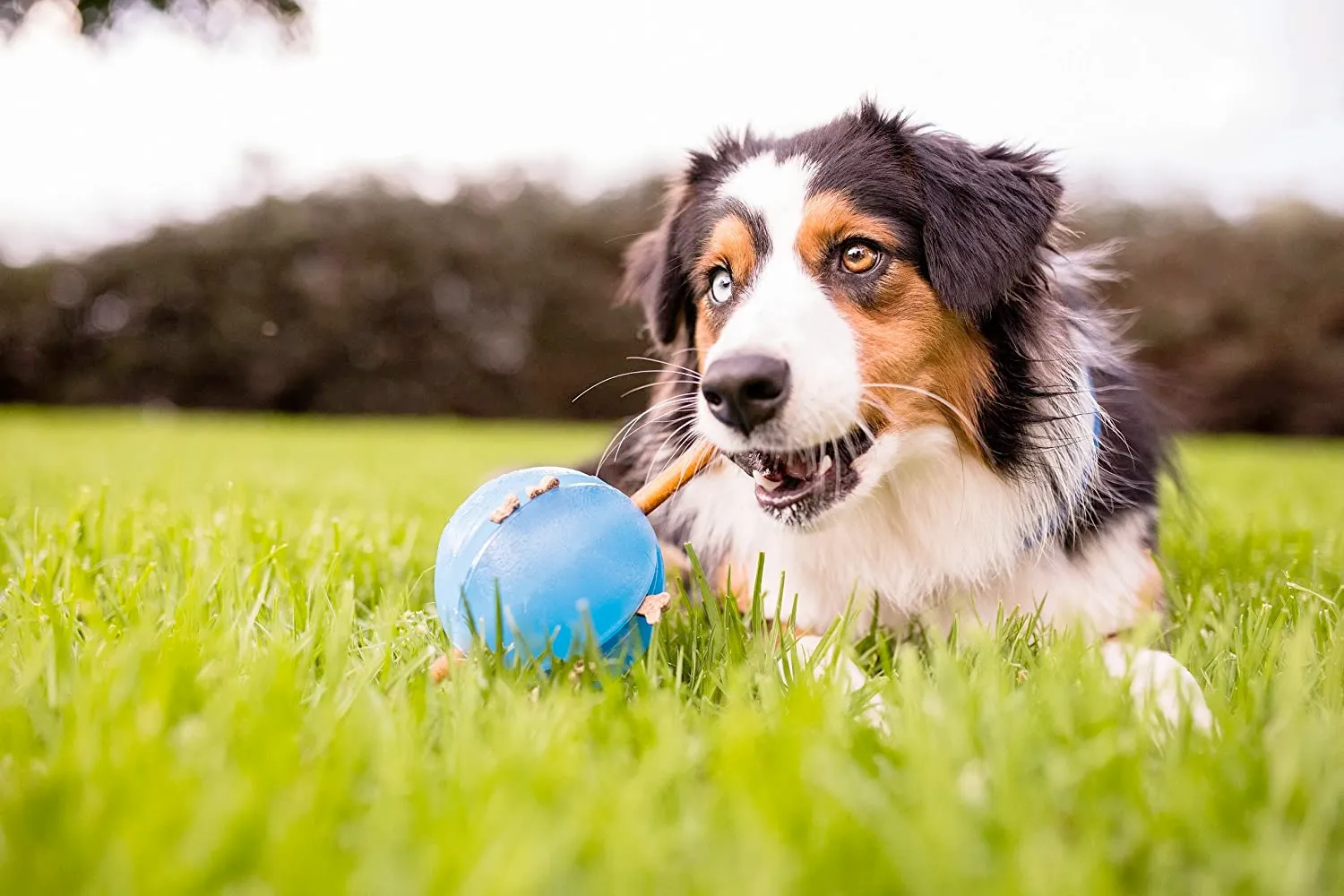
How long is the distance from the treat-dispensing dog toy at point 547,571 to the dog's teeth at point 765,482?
1.35 ft

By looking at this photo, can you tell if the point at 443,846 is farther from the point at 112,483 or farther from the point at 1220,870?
the point at 112,483

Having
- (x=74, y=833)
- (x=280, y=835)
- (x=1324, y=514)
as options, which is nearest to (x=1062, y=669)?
(x=280, y=835)

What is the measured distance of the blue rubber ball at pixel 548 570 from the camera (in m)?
1.76

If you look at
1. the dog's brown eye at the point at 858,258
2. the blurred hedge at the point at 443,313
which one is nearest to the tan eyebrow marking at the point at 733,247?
the dog's brown eye at the point at 858,258

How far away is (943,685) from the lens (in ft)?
4.87

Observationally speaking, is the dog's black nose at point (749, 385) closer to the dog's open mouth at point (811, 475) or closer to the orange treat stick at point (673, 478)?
the dog's open mouth at point (811, 475)

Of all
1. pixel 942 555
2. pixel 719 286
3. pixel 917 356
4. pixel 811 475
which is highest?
pixel 719 286

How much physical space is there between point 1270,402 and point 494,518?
60.1 ft

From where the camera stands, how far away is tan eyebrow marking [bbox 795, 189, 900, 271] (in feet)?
7.70

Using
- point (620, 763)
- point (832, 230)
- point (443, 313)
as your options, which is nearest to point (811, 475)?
point (832, 230)

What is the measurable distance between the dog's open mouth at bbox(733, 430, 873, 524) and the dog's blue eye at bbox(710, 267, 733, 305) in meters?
0.53

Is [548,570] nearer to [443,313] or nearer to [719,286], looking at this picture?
[719,286]

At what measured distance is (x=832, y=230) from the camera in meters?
2.35

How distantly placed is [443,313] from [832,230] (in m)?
16.0
